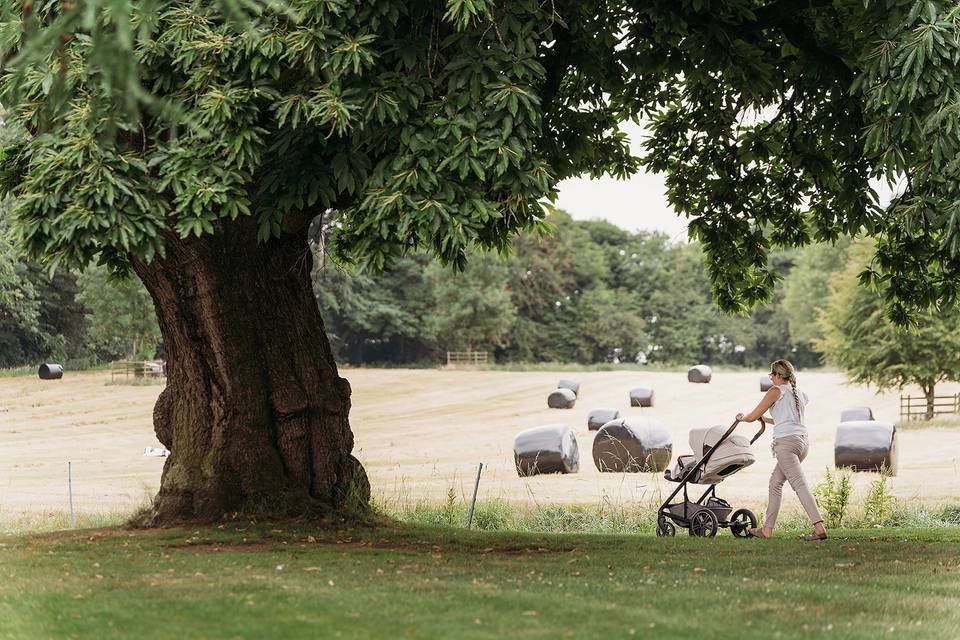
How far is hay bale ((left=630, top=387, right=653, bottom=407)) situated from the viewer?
46.2m

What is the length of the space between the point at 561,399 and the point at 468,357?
1069 inches

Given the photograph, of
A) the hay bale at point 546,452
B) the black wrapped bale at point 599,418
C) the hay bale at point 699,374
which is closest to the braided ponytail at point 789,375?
the hay bale at point 546,452

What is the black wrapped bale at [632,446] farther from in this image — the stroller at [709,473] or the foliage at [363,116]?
the foliage at [363,116]

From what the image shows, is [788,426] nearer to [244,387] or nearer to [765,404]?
[765,404]

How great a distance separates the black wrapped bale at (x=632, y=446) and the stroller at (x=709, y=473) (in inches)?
399

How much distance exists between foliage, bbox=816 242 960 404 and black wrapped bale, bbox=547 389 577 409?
11910 mm

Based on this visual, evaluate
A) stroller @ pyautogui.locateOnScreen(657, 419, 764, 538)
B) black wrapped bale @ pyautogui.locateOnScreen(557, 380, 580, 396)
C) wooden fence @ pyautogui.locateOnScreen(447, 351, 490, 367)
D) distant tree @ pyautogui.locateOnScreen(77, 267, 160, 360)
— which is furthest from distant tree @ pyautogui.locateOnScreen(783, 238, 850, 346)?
stroller @ pyautogui.locateOnScreen(657, 419, 764, 538)

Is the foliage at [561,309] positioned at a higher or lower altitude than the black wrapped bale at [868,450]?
higher

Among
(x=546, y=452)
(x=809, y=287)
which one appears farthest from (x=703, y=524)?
(x=809, y=287)

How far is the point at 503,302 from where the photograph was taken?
70.5 m

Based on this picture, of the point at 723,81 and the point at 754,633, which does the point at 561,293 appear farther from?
the point at 754,633

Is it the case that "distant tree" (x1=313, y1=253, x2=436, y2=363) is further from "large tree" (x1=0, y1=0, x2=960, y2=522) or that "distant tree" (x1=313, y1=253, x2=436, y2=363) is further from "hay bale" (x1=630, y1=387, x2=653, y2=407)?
"large tree" (x1=0, y1=0, x2=960, y2=522)

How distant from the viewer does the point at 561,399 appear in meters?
45.7

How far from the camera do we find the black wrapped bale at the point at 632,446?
24203 mm
